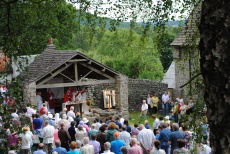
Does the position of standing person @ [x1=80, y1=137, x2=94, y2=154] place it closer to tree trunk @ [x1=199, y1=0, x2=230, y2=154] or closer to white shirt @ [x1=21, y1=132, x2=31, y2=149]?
white shirt @ [x1=21, y1=132, x2=31, y2=149]

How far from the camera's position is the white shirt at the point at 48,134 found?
13852 mm

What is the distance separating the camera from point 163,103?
25.7 m

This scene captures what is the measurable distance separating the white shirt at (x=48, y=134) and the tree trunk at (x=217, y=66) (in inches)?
421

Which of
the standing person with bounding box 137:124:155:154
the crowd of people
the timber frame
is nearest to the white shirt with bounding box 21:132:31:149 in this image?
the crowd of people

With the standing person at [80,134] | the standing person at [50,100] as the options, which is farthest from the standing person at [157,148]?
the standing person at [50,100]

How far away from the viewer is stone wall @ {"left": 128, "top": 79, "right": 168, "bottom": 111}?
2819 cm

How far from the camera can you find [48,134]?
45.6 ft

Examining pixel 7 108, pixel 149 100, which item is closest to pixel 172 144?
pixel 7 108

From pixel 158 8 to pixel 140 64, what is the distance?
26.6 m

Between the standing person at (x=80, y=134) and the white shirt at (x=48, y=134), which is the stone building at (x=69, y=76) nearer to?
the white shirt at (x=48, y=134)

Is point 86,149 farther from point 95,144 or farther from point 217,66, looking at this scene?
point 217,66

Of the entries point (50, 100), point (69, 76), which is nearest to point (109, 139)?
point (50, 100)

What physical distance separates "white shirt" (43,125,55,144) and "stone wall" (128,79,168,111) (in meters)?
14.5

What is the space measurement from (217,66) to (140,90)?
24.9 metres
